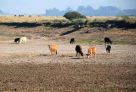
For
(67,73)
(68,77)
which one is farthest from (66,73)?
(68,77)

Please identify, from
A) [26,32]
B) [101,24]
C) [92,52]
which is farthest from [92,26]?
[92,52]

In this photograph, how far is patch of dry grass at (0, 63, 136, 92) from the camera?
67.4 ft

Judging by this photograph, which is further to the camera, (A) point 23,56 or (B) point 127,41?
(B) point 127,41

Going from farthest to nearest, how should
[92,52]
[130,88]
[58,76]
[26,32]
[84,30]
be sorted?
[26,32] → [84,30] → [92,52] → [58,76] → [130,88]

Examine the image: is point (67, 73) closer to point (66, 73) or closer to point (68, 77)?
point (66, 73)

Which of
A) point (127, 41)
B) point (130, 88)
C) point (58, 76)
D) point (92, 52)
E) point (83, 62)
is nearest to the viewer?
point (130, 88)

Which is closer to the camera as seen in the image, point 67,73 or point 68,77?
point 68,77

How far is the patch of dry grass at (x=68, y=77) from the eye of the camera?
20547 mm

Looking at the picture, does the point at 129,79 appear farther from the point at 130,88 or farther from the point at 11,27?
the point at 11,27

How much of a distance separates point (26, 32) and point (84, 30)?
13789 millimetres

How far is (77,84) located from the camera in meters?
21.5

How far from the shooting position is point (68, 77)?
2383cm

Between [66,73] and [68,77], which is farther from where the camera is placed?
[66,73]

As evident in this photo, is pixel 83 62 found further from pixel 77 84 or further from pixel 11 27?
pixel 11 27
